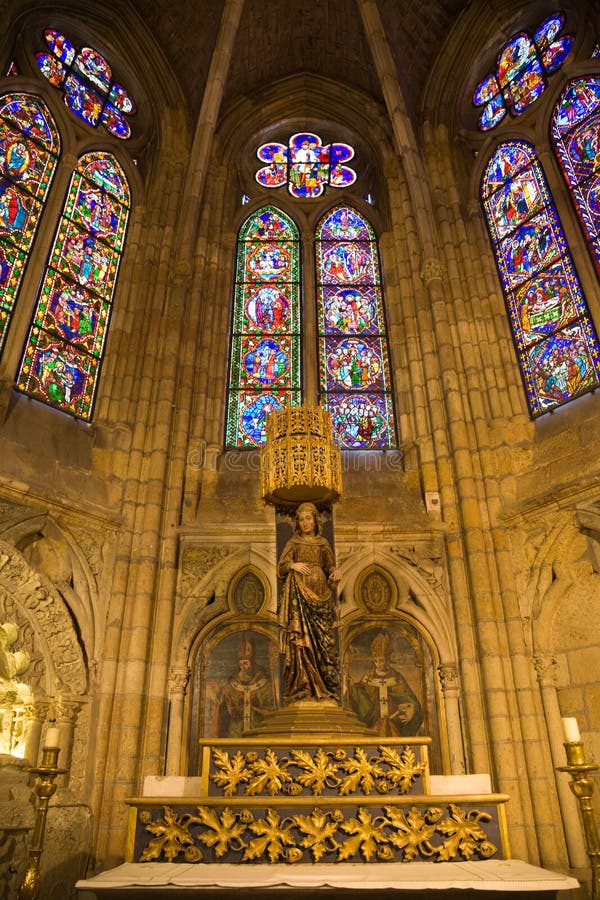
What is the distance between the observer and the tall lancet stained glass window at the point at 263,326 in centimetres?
1021

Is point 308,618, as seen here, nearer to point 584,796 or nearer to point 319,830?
point 319,830

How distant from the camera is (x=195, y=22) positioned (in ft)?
39.0

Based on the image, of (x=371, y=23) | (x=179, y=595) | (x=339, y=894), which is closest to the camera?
(x=339, y=894)

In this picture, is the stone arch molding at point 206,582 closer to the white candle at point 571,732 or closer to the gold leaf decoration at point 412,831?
the gold leaf decoration at point 412,831

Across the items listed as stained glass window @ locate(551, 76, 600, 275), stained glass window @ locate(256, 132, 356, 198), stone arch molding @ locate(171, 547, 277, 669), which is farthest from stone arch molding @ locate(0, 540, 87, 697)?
stained glass window @ locate(256, 132, 356, 198)

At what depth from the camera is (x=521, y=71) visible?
11383 mm

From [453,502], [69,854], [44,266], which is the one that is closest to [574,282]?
[453,502]

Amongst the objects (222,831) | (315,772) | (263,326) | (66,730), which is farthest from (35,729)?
(263,326)

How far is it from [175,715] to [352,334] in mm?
6344

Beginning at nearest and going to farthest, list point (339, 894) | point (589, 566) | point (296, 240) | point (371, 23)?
1. point (339, 894)
2. point (589, 566)
3. point (371, 23)
4. point (296, 240)

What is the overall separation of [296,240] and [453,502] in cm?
597

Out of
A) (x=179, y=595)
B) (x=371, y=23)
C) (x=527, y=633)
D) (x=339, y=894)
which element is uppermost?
(x=371, y=23)

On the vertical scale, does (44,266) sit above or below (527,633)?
above

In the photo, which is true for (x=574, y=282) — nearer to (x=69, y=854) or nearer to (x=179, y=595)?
(x=179, y=595)
